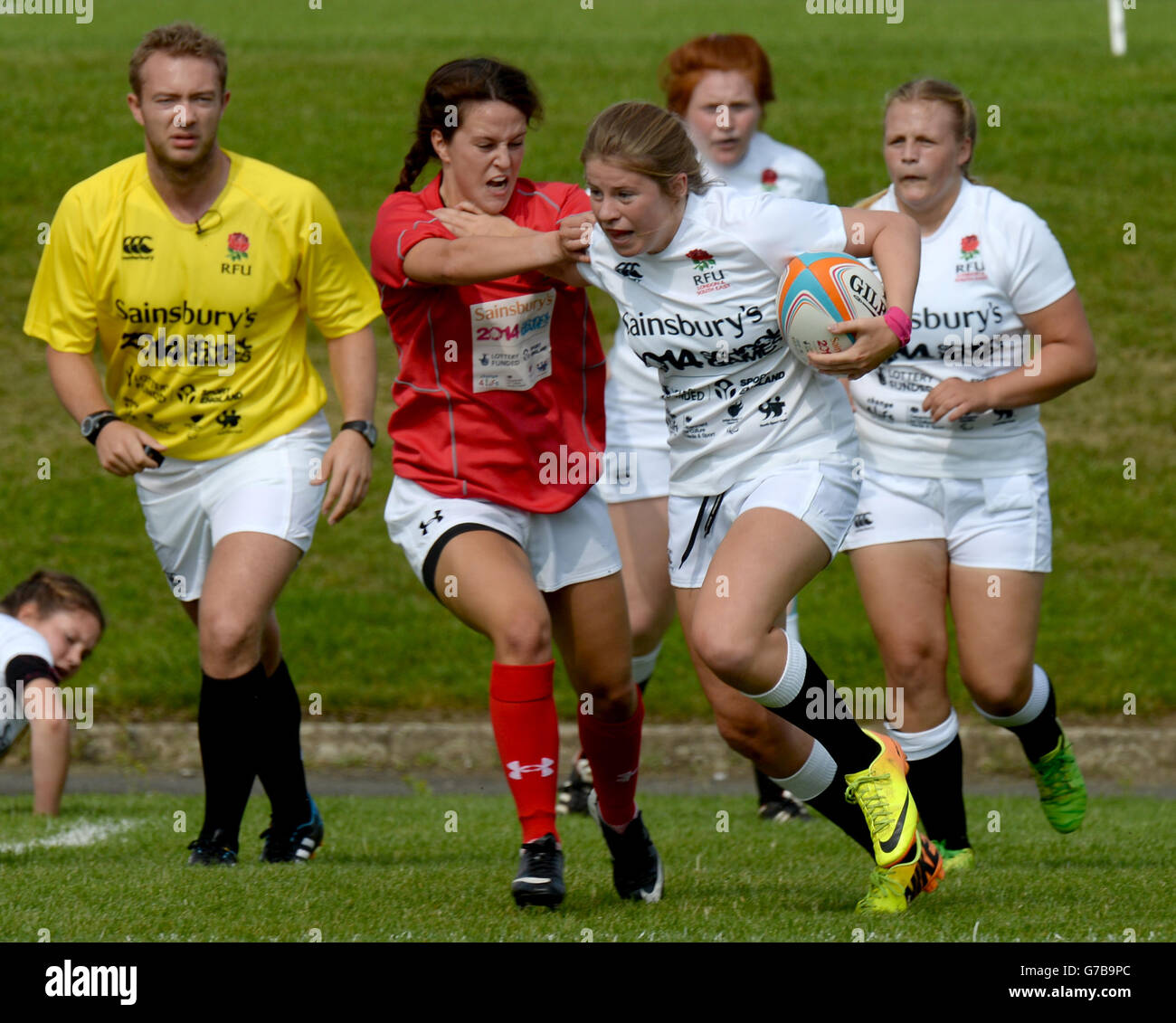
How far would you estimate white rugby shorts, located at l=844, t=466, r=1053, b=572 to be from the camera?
20.2ft

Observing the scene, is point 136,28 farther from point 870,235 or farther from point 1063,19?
point 870,235

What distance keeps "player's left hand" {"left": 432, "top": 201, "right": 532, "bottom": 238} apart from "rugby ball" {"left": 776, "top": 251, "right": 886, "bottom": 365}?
32.3 inches

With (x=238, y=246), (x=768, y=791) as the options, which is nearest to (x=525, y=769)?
(x=238, y=246)

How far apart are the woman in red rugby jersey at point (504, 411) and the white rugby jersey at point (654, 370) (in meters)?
1.75

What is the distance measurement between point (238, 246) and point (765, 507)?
7.29 ft

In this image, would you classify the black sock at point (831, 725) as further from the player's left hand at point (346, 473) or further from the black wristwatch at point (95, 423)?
the black wristwatch at point (95, 423)

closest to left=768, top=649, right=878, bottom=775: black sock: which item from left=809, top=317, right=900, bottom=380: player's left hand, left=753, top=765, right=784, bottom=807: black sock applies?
left=809, top=317, right=900, bottom=380: player's left hand

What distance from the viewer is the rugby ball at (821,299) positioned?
4680 mm

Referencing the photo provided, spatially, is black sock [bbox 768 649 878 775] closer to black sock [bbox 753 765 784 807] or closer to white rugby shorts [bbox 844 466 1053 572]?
white rugby shorts [bbox 844 466 1053 572]

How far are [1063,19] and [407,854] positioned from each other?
25.7m

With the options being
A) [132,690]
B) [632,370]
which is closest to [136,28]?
[132,690]

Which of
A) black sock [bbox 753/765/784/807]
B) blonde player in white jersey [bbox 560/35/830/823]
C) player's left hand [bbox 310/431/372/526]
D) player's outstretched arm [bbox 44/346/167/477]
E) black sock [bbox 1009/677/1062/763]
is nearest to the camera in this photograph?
player's left hand [bbox 310/431/372/526]

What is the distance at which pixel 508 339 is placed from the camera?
5320 mm
